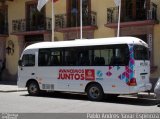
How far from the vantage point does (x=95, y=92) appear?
16.3 meters

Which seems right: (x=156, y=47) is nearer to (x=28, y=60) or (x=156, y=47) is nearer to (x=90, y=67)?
(x=90, y=67)

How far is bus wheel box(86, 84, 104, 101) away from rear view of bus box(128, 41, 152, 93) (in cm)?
154

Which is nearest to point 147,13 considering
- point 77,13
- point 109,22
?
point 109,22

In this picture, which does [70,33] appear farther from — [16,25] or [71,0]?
[16,25]

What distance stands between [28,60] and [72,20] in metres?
7.29

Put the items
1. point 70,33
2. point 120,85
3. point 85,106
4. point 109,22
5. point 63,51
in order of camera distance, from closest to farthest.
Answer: point 85,106, point 120,85, point 63,51, point 109,22, point 70,33

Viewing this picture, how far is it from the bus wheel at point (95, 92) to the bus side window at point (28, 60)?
372 centimetres

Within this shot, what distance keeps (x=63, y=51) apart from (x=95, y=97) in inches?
109

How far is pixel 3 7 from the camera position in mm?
29922

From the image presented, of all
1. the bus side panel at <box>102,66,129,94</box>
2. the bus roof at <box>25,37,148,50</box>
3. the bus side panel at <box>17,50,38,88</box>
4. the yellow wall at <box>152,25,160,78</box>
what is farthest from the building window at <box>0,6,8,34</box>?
the bus side panel at <box>102,66,129,94</box>

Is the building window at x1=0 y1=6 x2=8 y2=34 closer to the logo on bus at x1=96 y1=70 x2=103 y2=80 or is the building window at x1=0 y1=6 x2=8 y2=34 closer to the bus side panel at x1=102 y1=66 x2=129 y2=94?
the logo on bus at x1=96 y1=70 x2=103 y2=80

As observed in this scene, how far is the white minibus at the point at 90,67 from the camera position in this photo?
15.3 metres

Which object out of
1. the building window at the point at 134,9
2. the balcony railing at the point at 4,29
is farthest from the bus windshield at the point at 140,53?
the balcony railing at the point at 4,29

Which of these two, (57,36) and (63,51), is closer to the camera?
(63,51)
